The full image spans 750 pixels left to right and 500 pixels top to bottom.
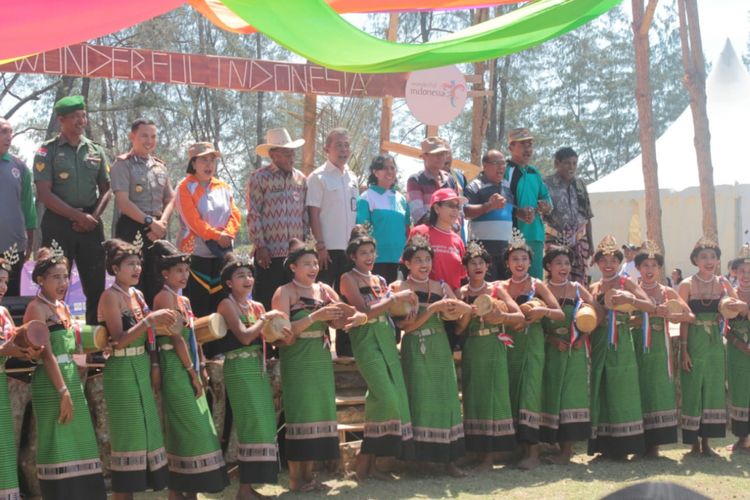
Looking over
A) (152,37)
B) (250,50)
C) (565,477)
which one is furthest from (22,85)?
(565,477)

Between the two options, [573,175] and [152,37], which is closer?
[573,175]

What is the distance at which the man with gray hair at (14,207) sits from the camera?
234 inches

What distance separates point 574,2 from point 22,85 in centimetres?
2261

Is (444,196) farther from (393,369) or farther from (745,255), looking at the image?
(745,255)

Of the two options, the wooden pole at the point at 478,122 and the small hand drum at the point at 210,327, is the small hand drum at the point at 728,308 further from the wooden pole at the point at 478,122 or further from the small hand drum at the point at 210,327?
the wooden pole at the point at 478,122

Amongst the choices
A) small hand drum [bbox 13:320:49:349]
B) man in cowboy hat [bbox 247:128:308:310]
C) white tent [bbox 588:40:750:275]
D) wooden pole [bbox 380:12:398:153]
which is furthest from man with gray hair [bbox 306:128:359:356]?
white tent [bbox 588:40:750:275]

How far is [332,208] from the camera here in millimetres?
6957

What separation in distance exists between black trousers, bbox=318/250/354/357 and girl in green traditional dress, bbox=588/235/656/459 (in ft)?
5.90

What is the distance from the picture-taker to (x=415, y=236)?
246 inches

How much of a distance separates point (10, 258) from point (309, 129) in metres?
5.43

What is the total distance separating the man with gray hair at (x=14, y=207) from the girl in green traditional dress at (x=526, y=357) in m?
3.20

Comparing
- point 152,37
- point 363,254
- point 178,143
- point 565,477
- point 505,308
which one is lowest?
point 565,477

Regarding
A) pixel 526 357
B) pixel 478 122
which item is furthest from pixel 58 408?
pixel 478 122

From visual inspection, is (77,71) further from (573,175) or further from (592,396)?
(592,396)
